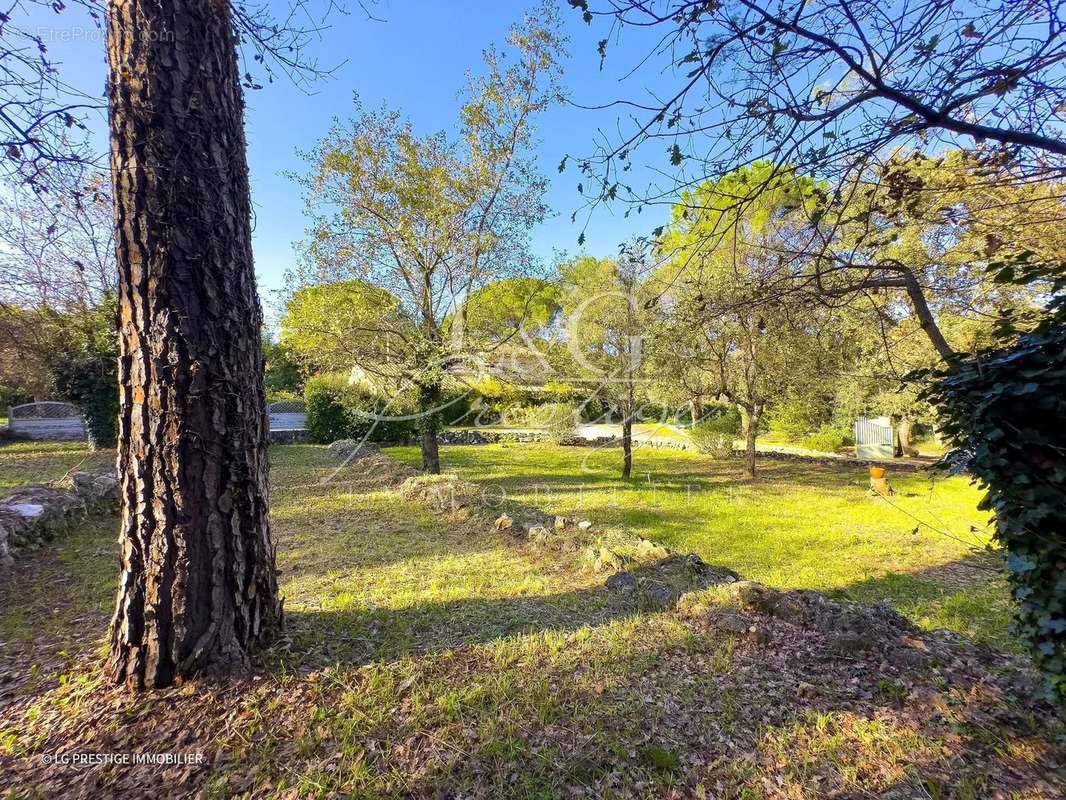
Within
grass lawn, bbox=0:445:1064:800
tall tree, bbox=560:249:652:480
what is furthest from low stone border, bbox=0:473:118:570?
tall tree, bbox=560:249:652:480

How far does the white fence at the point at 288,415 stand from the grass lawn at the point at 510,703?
14.2 meters

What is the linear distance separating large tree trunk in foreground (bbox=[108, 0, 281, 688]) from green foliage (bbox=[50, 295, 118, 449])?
1195cm

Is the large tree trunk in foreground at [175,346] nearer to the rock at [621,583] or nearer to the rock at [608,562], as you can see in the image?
the rock at [621,583]

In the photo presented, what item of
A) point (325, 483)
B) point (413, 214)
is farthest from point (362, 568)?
point (413, 214)

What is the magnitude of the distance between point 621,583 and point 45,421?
2115 centimetres

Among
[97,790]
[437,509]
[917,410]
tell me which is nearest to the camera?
[97,790]

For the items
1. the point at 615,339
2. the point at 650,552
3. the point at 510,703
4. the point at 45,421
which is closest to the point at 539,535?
the point at 650,552

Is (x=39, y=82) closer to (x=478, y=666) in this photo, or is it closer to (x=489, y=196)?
(x=478, y=666)

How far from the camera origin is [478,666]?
8.31ft

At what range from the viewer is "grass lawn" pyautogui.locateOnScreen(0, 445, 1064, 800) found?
5.81 ft

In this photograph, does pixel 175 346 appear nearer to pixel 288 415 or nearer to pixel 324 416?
pixel 324 416

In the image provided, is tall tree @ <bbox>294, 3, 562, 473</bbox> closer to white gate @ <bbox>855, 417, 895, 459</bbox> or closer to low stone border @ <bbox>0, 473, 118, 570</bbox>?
low stone border @ <bbox>0, 473, 118, 570</bbox>

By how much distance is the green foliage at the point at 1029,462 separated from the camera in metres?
1.73

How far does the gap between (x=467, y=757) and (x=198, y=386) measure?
2028 mm
